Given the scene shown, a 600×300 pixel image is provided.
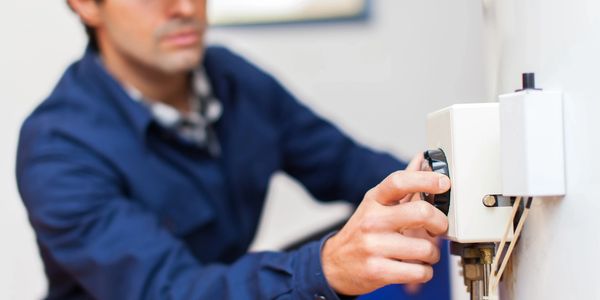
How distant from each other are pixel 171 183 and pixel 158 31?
0.77ft

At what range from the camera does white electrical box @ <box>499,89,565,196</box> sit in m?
0.45

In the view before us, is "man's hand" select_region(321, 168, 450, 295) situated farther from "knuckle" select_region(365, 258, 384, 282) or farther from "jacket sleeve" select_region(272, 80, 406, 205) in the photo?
"jacket sleeve" select_region(272, 80, 406, 205)

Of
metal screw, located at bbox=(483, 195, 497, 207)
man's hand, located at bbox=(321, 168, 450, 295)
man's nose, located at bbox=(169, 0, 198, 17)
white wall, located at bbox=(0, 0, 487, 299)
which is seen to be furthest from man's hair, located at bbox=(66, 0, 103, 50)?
metal screw, located at bbox=(483, 195, 497, 207)

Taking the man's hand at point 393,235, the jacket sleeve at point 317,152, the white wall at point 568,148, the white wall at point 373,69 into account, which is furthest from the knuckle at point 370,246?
the white wall at point 373,69

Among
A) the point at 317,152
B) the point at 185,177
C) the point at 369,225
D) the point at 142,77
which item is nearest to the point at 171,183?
the point at 185,177

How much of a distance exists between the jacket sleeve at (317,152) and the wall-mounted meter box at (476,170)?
638 millimetres

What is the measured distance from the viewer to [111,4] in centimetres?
108

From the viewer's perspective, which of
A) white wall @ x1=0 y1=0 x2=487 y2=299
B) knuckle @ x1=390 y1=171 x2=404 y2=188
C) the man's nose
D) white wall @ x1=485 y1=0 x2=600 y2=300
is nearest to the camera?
white wall @ x1=485 y1=0 x2=600 y2=300

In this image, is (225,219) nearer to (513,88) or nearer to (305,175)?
(305,175)

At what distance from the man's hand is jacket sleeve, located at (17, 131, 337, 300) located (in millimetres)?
79

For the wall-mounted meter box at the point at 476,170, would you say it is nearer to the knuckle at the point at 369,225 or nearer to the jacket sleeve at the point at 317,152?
the knuckle at the point at 369,225

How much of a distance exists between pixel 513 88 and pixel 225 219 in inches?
25.0

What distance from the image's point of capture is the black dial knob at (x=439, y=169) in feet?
1.76

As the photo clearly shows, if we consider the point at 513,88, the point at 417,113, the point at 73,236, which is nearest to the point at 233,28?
the point at 417,113
